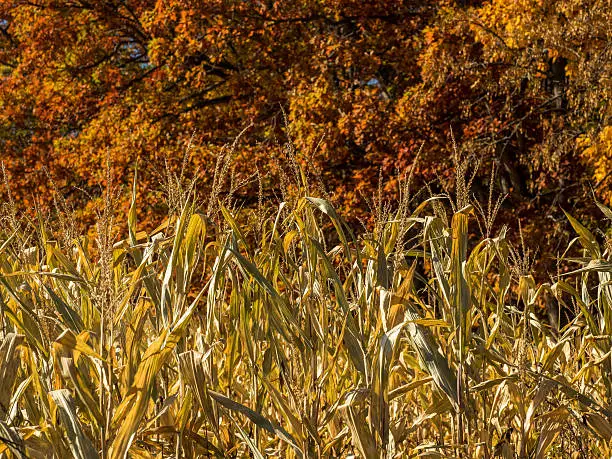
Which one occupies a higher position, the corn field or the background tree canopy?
the corn field

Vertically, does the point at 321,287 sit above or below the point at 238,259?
below

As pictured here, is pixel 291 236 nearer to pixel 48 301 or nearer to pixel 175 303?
pixel 175 303

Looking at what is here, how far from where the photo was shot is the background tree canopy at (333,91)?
31.1 feet

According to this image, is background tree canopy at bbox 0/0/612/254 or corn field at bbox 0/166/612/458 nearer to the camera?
corn field at bbox 0/166/612/458

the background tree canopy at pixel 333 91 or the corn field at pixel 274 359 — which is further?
the background tree canopy at pixel 333 91

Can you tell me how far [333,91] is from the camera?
11.8 metres

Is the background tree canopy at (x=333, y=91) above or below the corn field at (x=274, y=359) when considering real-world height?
below

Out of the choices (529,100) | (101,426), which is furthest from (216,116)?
(101,426)

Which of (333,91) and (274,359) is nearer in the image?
(274,359)

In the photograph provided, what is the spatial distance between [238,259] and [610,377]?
131 cm

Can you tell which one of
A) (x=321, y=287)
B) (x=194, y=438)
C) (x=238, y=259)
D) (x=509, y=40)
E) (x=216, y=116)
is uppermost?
(x=238, y=259)

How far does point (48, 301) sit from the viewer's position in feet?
9.14

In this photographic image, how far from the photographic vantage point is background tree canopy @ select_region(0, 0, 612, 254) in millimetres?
9484

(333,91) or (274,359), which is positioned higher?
(274,359)
